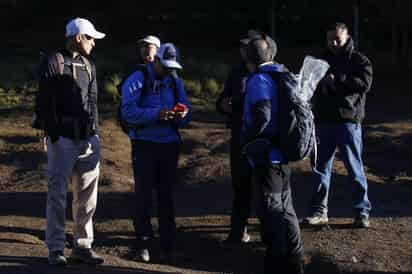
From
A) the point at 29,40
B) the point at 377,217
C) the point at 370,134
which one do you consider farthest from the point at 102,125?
the point at 29,40

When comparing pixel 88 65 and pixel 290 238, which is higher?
pixel 88 65

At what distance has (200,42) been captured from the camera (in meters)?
31.9

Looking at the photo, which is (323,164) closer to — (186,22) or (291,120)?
(291,120)

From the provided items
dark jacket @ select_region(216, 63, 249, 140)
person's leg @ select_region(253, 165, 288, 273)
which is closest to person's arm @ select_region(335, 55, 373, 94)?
dark jacket @ select_region(216, 63, 249, 140)

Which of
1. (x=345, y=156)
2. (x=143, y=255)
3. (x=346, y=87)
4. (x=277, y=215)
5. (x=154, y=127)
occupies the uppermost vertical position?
(x=346, y=87)

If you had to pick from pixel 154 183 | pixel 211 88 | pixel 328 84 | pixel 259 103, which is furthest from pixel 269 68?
pixel 211 88

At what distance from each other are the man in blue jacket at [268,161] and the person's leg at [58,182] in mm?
1430

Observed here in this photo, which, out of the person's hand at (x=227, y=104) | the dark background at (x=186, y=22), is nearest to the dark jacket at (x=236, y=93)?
the person's hand at (x=227, y=104)

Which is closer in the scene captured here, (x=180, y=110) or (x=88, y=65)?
(x=88, y=65)

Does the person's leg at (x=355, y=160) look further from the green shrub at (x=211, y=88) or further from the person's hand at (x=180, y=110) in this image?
the green shrub at (x=211, y=88)

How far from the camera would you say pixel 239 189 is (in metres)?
8.95

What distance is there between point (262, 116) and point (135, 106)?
148cm

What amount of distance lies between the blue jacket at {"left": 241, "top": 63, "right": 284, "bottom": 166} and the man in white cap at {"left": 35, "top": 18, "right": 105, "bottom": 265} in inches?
54.1

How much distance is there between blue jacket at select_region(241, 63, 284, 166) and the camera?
712 centimetres
